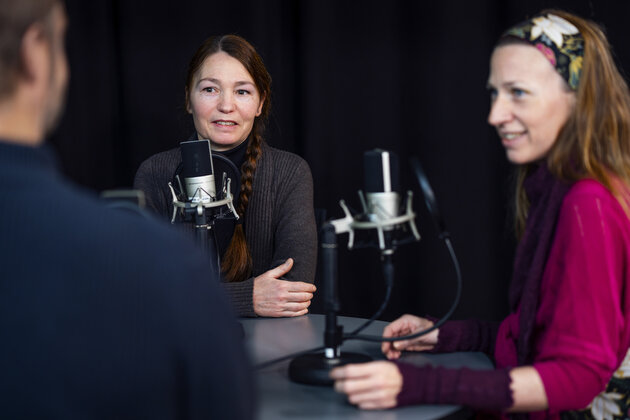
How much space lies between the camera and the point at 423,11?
269 cm

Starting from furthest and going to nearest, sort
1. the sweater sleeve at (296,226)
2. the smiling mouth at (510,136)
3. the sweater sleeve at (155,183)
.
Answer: the sweater sleeve at (155,183), the sweater sleeve at (296,226), the smiling mouth at (510,136)

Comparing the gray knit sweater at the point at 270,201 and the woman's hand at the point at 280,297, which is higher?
the gray knit sweater at the point at 270,201

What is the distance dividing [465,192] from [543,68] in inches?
56.9

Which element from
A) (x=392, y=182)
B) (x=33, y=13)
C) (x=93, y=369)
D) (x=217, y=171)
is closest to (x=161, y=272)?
(x=93, y=369)

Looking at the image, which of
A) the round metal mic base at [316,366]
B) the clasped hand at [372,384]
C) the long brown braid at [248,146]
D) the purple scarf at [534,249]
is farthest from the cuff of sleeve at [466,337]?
the long brown braid at [248,146]

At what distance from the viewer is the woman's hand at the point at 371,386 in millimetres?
1108

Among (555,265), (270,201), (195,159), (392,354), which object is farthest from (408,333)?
(270,201)

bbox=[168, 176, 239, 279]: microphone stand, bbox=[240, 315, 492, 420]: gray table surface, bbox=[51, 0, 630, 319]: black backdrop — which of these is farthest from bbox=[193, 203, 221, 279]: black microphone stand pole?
bbox=[51, 0, 630, 319]: black backdrop

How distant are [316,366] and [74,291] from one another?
0.67m

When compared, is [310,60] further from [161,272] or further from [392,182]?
[161,272]

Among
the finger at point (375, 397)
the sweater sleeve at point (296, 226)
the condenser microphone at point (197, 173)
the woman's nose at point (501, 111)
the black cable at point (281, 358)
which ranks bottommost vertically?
the black cable at point (281, 358)

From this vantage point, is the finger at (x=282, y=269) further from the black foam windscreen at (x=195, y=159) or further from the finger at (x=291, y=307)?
the black foam windscreen at (x=195, y=159)

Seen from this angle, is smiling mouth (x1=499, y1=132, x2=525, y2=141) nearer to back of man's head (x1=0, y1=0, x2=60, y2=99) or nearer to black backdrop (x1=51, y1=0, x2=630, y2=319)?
back of man's head (x1=0, y1=0, x2=60, y2=99)

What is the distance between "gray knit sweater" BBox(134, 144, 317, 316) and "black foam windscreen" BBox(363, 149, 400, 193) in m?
0.93
